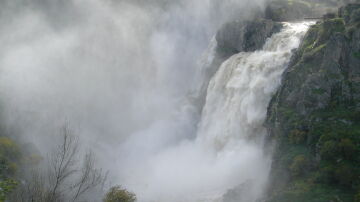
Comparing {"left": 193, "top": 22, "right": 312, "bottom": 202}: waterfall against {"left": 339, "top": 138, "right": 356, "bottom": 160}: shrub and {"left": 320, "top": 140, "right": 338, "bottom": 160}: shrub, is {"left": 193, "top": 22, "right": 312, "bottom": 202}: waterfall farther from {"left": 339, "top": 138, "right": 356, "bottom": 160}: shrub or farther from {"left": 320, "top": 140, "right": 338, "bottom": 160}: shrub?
{"left": 339, "top": 138, "right": 356, "bottom": 160}: shrub

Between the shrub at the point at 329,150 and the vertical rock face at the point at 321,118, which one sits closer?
the vertical rock face at the point at 321,118

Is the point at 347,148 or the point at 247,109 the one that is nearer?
the point at 347,148

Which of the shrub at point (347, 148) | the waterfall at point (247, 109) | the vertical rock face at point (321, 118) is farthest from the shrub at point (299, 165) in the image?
the waterfall at point (247, 109)

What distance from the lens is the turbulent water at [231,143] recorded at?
2988 centimetres

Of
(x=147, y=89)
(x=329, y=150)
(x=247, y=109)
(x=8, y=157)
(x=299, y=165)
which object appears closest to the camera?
(x=329, y=150)

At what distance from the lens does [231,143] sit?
34969 mm

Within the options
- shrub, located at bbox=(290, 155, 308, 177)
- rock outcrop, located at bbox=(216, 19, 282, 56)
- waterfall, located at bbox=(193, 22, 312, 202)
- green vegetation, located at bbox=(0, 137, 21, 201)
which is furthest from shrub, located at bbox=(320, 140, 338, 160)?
green vegetation, located at bbox=(0, 137, 21, 201)

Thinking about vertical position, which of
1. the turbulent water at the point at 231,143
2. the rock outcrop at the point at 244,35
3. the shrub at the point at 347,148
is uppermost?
the rock outcrop at the point at 244,35

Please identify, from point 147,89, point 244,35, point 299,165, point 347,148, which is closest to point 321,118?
point 347,148

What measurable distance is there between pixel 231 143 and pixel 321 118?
41.0 ft

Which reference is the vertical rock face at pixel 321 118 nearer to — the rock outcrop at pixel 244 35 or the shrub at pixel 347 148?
the shrub at pixel 347 148

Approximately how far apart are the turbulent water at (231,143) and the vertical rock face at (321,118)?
113 inches

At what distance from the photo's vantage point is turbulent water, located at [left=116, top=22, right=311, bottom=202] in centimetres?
2988

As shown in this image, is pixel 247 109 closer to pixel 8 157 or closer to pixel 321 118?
pixel 321 118
